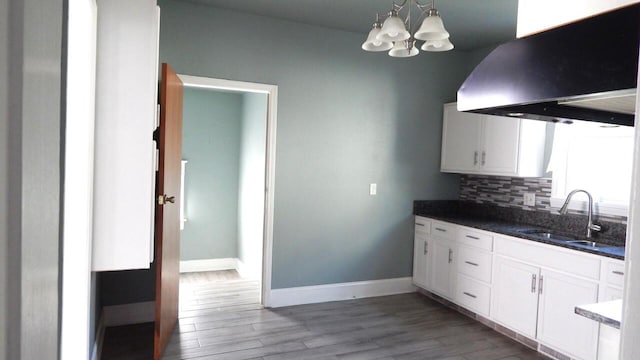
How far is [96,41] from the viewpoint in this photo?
1.99 m

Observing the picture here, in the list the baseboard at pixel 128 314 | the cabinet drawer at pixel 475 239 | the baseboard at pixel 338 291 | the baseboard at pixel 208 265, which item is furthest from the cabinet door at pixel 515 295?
the baseboard at pixel 208 265

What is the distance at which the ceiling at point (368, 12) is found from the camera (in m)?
3.14

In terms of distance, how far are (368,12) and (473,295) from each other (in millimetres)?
2666

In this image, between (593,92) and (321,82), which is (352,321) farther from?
(593,92)

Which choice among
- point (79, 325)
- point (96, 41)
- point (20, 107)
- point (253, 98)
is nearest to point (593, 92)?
point (20, 107)

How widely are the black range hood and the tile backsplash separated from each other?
9.65ft

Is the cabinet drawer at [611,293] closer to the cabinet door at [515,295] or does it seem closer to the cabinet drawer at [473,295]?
the cabinet door at [515,295]

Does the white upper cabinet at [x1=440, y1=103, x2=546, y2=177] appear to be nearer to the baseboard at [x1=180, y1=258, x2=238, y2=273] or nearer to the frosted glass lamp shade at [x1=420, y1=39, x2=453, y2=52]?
the frosted glass lamp shade at [x1=420, y1=39, x2=453, y2=52]

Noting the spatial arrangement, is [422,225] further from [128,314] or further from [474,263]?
[128,314]

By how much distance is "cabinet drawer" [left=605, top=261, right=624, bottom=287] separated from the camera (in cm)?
251

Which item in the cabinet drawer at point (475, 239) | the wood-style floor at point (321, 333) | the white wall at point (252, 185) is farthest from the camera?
the white wall at point (252, 185)

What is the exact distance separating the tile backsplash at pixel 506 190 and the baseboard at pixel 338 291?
120 centimetres

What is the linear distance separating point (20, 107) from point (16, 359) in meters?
0.31

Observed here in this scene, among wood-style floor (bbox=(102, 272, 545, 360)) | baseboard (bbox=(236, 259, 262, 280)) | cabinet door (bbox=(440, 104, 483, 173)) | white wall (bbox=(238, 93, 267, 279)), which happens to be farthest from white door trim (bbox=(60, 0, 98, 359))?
cabinet door (bbox=(440, 104, 483, 173))
